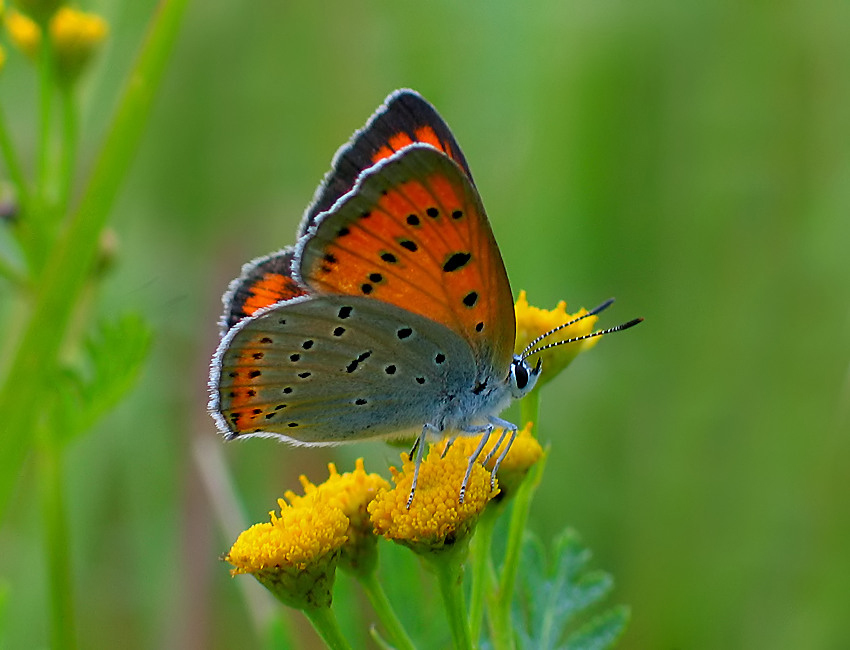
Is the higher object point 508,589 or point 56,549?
point 56,549

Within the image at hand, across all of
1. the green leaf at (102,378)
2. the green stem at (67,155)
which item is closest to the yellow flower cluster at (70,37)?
the green stem at (67,155)

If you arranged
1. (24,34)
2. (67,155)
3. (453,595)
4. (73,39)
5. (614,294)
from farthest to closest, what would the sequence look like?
1. (614,294)
2. (24,34)
3. (73,39)
4. (67,155)
5. (453,595)

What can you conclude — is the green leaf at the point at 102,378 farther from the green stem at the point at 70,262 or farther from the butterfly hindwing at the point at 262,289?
the butterfly hindwing at the point at 262,289

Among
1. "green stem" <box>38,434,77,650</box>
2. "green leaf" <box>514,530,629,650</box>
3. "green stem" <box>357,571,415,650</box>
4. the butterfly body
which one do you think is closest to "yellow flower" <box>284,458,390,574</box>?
"green stem" <box>357,571,415,650</box>

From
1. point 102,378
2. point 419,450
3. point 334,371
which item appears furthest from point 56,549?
point 419,450

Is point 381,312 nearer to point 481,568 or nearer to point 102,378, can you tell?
point 481,568
